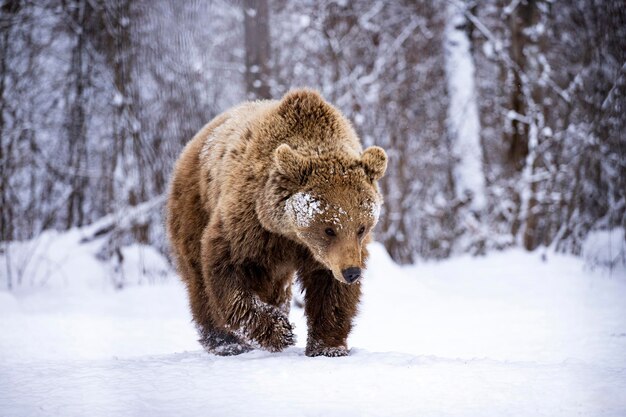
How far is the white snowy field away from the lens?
2.77 m

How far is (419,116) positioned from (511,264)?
6965mm

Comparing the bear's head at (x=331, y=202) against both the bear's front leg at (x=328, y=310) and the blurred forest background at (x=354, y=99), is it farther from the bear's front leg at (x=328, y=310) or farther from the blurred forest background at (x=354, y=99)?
the blurred forest background at (x=354, y=99)

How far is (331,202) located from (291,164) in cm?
35

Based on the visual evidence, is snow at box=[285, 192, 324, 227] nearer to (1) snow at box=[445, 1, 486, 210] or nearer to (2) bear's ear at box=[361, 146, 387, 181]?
(2) bear's ear at box=[361, 146, 387, 181]

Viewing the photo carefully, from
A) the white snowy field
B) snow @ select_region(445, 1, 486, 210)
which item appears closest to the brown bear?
the white snowy field

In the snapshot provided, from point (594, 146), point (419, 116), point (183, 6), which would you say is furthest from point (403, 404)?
point (419, 116)

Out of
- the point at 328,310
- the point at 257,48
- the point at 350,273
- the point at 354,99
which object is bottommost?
the point at 328,310

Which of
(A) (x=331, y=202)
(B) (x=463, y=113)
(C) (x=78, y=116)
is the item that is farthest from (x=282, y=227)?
(B) (x=463, y=113)

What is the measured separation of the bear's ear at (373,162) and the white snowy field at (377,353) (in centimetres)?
115

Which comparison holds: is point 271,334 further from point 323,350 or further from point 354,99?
point 354,99

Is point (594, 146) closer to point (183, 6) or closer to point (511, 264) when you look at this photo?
point (511, 264)

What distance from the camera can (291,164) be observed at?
3.91 metres

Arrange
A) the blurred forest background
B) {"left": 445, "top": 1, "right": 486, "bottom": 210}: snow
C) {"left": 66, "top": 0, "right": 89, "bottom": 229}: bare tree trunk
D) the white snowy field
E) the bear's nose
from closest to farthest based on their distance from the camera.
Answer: the white snowy field, the bear's nose, the blurred forest background, {"left": 66, "top": 0, "right": 89, "bottom": 229}: bare tree trunk, {"left": 445, "top": 1, "right": 486, "bottom": 210}: snow

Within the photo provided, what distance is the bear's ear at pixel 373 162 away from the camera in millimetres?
4082
